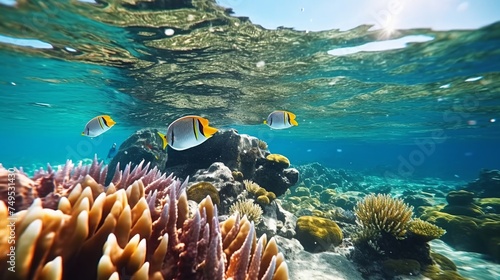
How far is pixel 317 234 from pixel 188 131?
18.4 ft

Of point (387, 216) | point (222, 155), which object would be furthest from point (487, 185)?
point (222, 155)

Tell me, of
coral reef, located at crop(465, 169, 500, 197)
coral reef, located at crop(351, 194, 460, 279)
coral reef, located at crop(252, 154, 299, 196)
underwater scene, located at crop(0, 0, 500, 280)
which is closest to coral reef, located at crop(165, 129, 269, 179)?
underwater scene, located at crop(0, 0, 500, 280)

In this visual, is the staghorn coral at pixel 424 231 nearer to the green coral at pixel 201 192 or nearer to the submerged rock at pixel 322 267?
the submerged rock at pixel 322 267

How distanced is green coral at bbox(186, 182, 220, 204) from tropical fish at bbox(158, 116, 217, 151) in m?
2.82

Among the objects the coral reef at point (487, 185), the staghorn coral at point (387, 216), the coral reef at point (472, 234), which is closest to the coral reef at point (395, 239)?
the staghorn coral at point (387, 216)

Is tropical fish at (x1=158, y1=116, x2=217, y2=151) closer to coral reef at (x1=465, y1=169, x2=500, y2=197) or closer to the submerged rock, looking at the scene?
the submerged rock

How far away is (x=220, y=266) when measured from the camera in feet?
Result: 5.23

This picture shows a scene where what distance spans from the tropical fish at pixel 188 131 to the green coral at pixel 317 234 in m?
5.39

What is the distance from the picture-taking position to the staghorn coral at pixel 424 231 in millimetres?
5965

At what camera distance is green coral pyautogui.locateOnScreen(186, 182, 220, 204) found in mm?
5773

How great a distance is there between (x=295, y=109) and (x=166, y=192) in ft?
75.0

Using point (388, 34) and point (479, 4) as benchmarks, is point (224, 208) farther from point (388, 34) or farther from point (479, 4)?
point (479, 4)

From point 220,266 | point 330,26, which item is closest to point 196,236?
point 220,266

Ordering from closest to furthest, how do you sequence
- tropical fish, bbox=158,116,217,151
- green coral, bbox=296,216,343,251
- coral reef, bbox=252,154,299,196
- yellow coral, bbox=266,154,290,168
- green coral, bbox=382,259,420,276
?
tropical fish, bbox=158,116,217,151 < green coral, bbox=382,259,420,276 < green coral, bbox=296,216,343,251 < coral reef, bbox=252,154,299,196 < yellow coral, bbox=266,154,290,168
